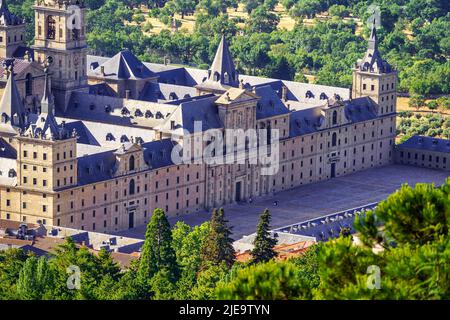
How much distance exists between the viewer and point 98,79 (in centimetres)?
15862

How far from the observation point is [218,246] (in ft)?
379

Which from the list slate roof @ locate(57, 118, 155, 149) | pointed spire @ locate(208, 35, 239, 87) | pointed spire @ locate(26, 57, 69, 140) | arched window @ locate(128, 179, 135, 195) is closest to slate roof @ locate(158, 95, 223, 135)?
slate roof @ locate(57, 118, 155, 149)

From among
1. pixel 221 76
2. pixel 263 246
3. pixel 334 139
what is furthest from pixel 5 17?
pixel 263 246

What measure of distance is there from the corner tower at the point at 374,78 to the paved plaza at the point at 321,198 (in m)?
6.69

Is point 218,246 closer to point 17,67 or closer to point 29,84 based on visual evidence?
point 29,84

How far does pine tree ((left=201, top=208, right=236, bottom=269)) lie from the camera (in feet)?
378

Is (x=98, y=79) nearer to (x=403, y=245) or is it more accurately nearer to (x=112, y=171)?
(x=112, y=171)

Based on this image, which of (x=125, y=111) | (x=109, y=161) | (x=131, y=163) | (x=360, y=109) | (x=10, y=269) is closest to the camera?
(x=10, y=269)

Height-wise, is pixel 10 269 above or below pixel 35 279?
below

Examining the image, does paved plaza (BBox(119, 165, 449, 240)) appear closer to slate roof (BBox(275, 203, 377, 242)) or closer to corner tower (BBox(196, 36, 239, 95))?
slate roof (BBox(275, 203, 377, 242))

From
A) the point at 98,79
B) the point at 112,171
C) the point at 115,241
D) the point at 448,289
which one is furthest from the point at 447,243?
the point at 98,79

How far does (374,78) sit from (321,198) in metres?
18.2
